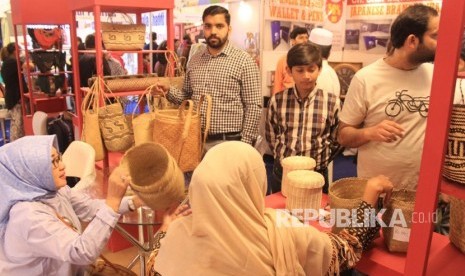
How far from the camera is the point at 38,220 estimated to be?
1529 millimetres

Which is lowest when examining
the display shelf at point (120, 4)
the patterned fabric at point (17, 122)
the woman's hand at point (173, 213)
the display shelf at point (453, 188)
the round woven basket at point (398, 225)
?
the patterned fabric at point (17, 122)

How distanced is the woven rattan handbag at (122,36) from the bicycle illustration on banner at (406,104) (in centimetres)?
219

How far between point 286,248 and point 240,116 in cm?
190

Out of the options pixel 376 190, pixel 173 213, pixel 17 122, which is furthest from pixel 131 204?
pixel 17 122

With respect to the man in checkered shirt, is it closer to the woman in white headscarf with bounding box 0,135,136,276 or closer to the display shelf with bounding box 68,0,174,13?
the display shelf with bounding box 68,0,174,13

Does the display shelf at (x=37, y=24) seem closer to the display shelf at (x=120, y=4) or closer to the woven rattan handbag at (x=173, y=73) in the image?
the display shelf at (x=120, y=4)

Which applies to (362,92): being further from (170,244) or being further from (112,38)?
(112,38)

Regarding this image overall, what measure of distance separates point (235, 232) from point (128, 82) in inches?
92.7

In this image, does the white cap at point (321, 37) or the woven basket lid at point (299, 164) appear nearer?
the woven basket lid at point (299, 164)

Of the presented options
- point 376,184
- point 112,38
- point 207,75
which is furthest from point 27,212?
point 112,38

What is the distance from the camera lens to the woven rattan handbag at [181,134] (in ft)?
8.35

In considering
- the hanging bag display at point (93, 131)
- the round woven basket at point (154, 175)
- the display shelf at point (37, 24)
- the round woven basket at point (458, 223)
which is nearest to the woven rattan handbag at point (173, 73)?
the hanging bag display at point (93, 131)

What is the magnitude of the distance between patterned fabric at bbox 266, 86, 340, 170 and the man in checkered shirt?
386mm

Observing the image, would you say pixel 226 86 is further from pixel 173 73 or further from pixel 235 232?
pixel 235 232
